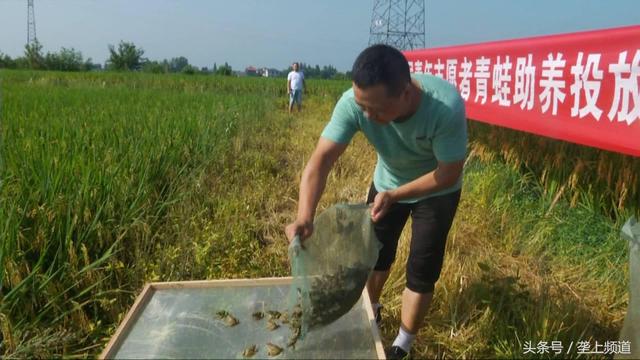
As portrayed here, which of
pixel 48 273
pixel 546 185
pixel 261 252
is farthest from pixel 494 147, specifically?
pixel 48 273

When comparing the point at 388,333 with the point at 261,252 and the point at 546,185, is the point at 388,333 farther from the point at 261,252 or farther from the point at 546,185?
the point at 546,185

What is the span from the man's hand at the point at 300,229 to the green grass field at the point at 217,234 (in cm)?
91

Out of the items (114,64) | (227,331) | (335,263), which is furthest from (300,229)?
(114,64)

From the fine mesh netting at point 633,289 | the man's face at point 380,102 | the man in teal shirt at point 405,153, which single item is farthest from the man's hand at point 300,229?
the fine mesh netting at point 633,289

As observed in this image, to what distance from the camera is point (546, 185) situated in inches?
166

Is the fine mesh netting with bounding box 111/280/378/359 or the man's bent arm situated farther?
the man's bent arm

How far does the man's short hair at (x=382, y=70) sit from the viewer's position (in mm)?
1516

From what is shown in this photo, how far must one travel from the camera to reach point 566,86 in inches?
129

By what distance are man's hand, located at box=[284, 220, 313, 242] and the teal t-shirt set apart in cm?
36

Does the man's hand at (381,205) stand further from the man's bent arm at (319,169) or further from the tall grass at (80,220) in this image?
Answer: the tall grass at (80,220)

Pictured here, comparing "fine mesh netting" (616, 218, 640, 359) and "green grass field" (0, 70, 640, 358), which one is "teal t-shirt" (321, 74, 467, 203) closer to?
"fine mesh netting" (616, 218, 640, 359)

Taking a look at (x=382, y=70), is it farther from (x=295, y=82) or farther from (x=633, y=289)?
(x=295, y=82)

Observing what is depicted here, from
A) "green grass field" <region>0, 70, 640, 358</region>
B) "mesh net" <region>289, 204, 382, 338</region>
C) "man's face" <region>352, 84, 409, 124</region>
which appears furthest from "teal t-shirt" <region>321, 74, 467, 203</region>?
"green grass field" <region>0, 70, 640, 358</region>

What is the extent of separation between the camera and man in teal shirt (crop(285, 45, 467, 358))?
5.13 ft
